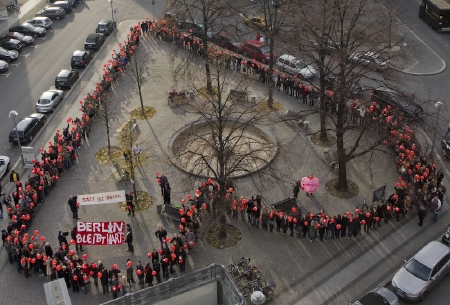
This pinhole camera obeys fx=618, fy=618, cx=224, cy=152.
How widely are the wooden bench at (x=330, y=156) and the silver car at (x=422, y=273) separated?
9266 mm

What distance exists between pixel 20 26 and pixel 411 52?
113 feet

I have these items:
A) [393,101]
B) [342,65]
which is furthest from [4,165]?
[393,101]

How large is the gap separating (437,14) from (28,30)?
3672 centimetres

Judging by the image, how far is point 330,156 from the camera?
3697cm

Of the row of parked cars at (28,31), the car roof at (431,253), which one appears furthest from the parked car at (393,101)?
the row of parked cars at (28,31)

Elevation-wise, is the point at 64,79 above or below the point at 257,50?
below

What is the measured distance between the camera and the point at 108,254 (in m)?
30.5

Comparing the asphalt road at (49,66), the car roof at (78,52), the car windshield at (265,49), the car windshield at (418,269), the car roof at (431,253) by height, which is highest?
the car roof at (431,253)

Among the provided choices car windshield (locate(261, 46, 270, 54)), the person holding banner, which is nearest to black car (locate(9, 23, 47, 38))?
car windshield (locate(261, 46, 270, 54))

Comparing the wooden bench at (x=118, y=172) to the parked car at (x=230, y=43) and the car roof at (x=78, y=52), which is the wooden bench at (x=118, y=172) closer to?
the car roof at (x=78, y=52)

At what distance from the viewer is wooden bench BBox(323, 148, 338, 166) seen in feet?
120

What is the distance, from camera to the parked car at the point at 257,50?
166ft

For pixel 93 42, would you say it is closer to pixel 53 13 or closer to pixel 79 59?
pixel 79 59

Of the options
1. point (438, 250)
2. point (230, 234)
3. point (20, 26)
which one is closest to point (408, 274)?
point (438, 250)
